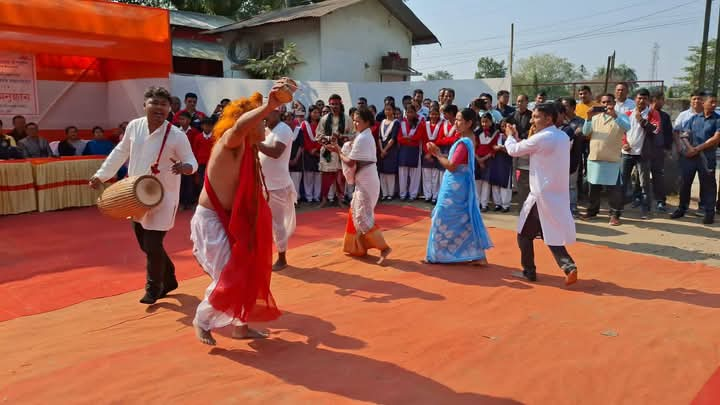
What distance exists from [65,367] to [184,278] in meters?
2.09

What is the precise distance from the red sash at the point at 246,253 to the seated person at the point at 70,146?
8.01m

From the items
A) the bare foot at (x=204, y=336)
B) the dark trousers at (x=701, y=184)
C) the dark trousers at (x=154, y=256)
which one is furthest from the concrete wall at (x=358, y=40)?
the bare foot at (x=204, y=336)

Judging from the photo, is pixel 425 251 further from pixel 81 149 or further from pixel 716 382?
pixel 81 149

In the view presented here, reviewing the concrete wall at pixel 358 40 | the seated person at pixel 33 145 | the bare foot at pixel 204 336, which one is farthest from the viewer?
the concrete wall at pixel 358 40

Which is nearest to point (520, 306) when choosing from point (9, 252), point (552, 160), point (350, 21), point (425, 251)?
point (552, 160)

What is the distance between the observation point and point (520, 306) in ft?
15.5

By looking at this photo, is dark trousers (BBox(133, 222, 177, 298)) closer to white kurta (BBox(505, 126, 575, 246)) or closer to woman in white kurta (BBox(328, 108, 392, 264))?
woman in white kurta (BBox(328, 108, 392, 264))

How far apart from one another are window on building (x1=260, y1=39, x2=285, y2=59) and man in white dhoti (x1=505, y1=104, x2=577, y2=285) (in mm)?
17483

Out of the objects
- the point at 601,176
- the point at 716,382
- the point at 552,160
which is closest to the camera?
the point at 716,382

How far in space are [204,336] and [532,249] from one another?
3259 mm

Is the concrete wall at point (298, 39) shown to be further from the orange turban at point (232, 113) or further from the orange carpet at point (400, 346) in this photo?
the orange turban at point (232, 113)

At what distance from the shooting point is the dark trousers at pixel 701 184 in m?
8.20

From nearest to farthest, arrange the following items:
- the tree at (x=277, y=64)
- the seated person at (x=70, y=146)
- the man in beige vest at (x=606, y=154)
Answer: the man in beige vest at (x=606, y=154), the seated person at (x=70, y=146), the tree at (x=277, y=64)

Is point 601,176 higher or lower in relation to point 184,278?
higher
